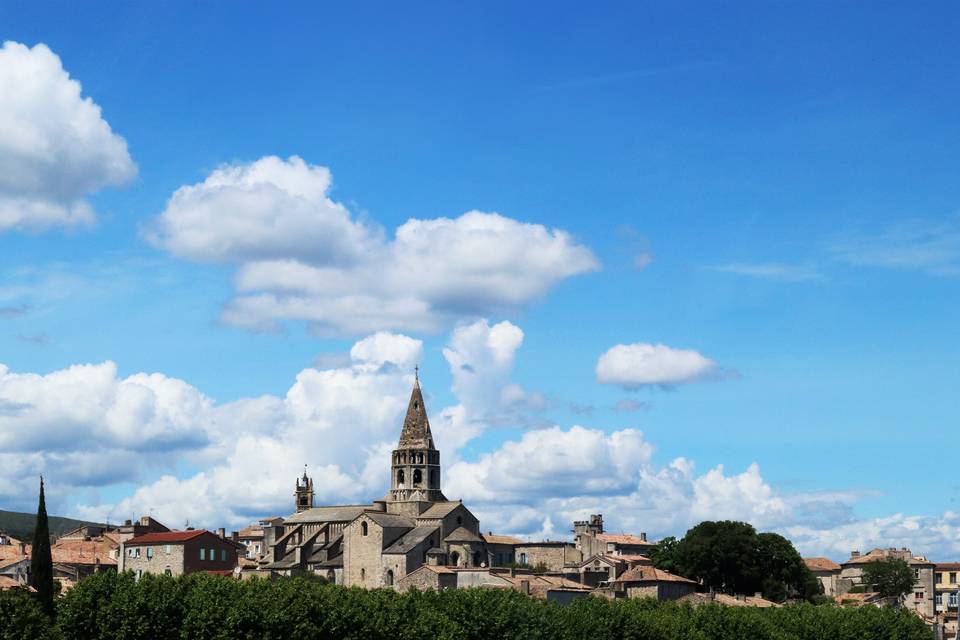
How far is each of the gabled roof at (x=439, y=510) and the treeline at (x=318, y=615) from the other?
5575 centimetres

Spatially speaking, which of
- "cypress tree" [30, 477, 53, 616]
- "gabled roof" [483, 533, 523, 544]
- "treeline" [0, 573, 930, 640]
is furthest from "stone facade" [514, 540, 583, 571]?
"cypress tree" [30, 477, 53, 616]

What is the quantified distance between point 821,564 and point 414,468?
57.5 m

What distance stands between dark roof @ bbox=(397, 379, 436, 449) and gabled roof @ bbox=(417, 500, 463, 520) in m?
8.76

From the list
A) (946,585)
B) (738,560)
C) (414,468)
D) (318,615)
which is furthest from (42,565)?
(946,585)

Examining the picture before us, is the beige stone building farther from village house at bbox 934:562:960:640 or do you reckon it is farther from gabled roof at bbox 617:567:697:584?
gabled roof at bbox 617:567:697:584

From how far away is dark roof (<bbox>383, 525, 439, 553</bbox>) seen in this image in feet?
436

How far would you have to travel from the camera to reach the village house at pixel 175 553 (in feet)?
419

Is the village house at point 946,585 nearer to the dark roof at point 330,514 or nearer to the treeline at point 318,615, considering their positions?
the dark roof at point 330,514

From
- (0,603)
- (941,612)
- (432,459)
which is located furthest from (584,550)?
(0,603)

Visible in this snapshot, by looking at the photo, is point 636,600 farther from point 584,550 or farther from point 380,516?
point 584,550

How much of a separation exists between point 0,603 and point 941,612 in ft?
443

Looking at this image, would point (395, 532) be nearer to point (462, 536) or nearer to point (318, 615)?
point (462, 536)

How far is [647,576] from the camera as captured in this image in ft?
384

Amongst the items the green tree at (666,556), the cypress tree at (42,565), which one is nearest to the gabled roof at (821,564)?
the green tree at (666,556)
